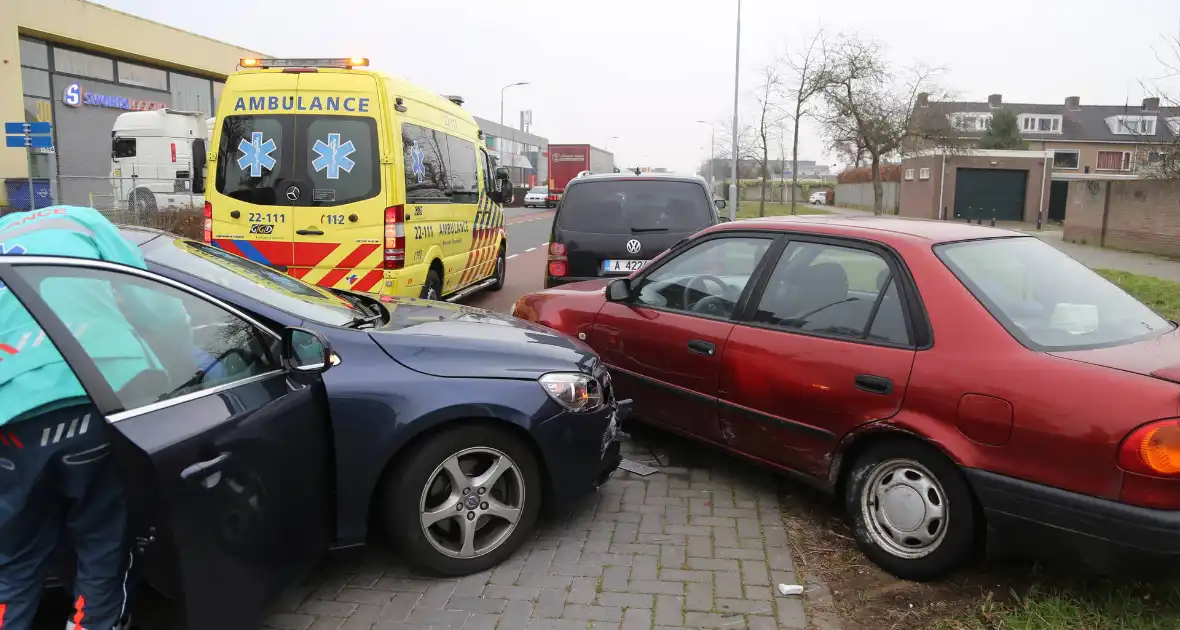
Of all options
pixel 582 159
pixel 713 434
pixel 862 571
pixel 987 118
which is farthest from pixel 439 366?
pixel 987 118

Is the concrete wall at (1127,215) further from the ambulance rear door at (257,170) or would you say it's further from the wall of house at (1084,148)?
the wall of house at (1084,148)

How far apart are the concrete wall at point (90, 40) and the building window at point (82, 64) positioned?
36cm

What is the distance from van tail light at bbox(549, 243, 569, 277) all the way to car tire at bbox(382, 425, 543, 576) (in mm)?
4724

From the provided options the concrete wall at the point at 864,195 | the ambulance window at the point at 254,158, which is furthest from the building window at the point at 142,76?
the concrete wall at the point at 864,195

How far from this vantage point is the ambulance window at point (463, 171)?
966cm

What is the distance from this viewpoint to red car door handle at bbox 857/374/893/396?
11.6ft

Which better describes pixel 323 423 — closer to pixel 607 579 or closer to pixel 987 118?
pixel 607 579

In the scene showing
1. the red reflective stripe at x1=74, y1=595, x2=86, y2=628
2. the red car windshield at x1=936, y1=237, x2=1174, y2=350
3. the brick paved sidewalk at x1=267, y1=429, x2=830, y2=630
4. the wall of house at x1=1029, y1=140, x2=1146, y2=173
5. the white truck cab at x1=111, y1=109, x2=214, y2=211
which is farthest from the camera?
the wall of house at x1=1029, y1=140, x2=1146, y2=173

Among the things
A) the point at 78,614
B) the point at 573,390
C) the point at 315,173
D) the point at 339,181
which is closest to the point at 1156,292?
the point at 339,181

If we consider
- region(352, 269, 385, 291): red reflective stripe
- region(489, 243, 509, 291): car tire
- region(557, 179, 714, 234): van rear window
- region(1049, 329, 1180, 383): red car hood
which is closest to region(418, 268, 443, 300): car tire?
region(352, 269, 385, 291): red reflective stripe

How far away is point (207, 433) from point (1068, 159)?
6848cm

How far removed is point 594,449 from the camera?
12.6ft

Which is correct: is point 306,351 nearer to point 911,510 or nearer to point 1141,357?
point 911,510

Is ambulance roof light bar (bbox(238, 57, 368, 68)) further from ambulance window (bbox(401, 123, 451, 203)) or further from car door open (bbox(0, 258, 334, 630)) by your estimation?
car door open (bbox(0, 258, 334, 630))
